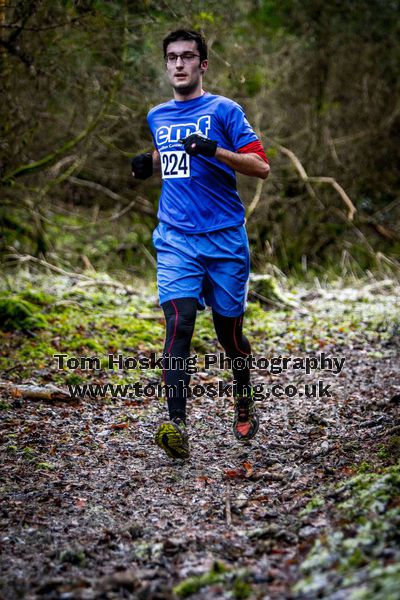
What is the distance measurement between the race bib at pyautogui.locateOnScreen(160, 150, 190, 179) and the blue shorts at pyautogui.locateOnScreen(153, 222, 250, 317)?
0.33 meters

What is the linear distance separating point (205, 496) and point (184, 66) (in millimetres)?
2636

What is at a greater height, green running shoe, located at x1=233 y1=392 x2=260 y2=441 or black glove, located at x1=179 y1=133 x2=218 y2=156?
black glove, located at x1=179 y1=133 x2=218 y2=156

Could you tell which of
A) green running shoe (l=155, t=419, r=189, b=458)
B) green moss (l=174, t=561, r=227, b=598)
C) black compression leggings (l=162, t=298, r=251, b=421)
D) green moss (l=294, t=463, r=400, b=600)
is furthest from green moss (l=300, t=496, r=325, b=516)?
black compression leggings (l=162, t=298, r=251, b=421)

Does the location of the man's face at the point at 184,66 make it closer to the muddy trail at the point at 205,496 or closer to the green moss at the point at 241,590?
the muddy trail at the point at 205,496

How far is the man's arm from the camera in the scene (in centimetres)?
419

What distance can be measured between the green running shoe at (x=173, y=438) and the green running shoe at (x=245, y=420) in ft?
2.09

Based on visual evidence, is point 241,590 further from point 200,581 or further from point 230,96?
point 230,96

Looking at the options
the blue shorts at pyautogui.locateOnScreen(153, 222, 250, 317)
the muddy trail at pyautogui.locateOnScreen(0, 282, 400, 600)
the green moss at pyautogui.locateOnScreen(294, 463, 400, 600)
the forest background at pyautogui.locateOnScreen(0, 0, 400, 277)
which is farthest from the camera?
the forest background at pyautogui.locateOnScreen(0, 0, 400, 277)

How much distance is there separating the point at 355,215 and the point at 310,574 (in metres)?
10.1

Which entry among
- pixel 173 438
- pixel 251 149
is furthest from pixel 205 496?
pixel 251 149

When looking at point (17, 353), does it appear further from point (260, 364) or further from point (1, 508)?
point (1, 508)

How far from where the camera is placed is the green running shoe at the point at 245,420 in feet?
15.3

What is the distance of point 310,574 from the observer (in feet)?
8.11

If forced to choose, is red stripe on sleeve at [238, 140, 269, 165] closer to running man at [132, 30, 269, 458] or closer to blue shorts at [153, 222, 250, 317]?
running man at [132, 30, 269, 458]
